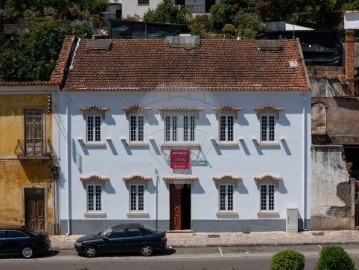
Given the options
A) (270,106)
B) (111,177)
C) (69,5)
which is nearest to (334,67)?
(270,106)

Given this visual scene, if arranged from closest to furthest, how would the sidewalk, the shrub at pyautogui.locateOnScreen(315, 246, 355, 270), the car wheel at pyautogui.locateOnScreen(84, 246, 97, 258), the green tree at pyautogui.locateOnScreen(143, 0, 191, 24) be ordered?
1. the shrub at pyautogui.locateOnScreen(315, 246, 355, 270)
2. the car wheel at pyautogui.locateOnScreen(84, 246, 97, 258)
3. the sidewalk
4. the green tree at pyautogui.locateOnScreen(143, 0, 191, 24)

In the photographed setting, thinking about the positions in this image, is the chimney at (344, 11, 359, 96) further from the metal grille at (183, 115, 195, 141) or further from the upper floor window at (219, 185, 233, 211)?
the upper floor window at (219, 185, 233, 211)

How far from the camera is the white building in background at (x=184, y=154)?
3897cm

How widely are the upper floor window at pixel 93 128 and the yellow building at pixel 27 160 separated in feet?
5.65

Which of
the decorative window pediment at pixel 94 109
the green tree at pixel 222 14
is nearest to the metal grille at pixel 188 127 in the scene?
the decorative window pediment at pixel 94 109

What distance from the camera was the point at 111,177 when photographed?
39.1m

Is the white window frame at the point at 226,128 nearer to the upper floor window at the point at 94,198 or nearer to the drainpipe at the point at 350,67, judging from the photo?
the upper floor window at the point at 94,198

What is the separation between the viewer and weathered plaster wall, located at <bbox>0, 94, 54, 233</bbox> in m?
39.0

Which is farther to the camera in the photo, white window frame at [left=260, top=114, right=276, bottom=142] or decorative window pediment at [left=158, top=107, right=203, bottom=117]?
white window frame at [left=260, top=114, right=276, bottom=142]

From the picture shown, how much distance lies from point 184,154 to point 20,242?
843cm

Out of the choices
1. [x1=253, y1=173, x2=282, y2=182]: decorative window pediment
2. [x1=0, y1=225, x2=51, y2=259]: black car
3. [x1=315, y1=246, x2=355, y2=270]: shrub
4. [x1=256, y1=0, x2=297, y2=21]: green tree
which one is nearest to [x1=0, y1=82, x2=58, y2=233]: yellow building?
[x1=0, y1=225, x2=51, y2=259]: black car

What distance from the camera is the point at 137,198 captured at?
1542 inches

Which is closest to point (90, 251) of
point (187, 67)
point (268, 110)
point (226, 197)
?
point (226, 197)

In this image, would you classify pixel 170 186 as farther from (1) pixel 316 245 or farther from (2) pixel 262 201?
(1) pixel 316 245
